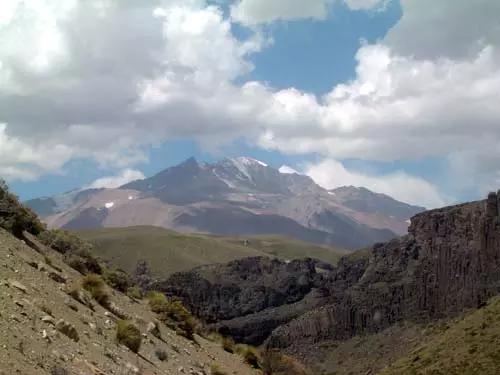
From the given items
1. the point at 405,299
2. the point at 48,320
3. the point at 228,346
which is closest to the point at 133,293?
the point at 228,346

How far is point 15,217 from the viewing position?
87.7ft

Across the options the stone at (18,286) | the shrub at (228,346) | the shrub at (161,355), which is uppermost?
the stone at (18,286)

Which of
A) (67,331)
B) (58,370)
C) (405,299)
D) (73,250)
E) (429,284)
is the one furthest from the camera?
(405,299)

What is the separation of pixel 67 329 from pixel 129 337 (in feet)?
10.2

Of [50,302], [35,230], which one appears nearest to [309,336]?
[35,230]

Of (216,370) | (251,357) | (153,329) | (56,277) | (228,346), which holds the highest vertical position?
(56,277)

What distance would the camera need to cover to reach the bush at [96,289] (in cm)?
2409

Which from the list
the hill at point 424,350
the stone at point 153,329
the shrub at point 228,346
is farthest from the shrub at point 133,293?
the hill at point 424,350

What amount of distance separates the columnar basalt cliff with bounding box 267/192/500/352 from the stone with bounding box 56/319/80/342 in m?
122

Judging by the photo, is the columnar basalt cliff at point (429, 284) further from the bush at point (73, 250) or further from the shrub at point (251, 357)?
the bush at point (73, 250)

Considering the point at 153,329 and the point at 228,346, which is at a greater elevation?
the point at 153,329

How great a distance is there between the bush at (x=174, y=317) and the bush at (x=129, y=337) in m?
7.92

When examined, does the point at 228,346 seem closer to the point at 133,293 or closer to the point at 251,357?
the point at 251,357

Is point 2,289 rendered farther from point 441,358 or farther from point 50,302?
point 441,358
